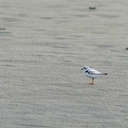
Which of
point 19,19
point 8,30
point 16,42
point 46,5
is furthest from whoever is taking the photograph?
point 46,5

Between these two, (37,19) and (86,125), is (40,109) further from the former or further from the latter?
(37,19)

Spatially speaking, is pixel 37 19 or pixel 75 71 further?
pixel 37 19

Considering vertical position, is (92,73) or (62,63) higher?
(92,73)

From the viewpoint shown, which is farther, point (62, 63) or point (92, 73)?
point (62, 63)

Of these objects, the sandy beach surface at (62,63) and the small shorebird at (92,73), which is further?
the small shorebird at (92,73)

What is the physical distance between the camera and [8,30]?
42.3m

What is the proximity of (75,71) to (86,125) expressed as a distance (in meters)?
7.39

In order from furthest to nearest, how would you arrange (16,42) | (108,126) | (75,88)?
(16,42) → (75,88) → (108,126)

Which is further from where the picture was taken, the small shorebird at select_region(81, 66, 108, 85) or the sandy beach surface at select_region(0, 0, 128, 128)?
the small shorebird at select_region(81, 66, 108, 85)

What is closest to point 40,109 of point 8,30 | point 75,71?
point 75,71

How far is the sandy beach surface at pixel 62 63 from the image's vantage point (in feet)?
89.1

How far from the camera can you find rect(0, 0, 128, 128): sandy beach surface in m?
27.2

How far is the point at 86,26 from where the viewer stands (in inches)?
1731

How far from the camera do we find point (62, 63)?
34.6 metres
